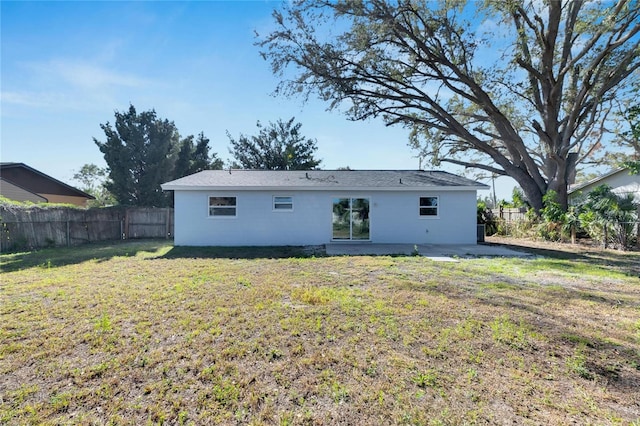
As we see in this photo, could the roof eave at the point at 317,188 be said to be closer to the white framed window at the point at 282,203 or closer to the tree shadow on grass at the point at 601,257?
the white framed window at the point at 282,203

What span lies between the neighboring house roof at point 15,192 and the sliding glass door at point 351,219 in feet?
60.6

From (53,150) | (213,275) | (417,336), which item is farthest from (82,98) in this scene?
(417,336)

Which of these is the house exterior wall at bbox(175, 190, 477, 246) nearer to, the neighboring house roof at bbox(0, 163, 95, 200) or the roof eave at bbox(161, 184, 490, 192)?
the roof eave at bbox(161, 184, 490, 192)

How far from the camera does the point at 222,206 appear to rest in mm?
11797

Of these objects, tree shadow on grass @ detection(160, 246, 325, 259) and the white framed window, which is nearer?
tree shadow on grass @ detection(160, 246, 325, 259)

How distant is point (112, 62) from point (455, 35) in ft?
48.6

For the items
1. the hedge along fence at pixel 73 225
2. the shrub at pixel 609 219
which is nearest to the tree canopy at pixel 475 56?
the shrub at pixel 609 219

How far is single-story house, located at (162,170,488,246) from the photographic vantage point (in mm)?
11680

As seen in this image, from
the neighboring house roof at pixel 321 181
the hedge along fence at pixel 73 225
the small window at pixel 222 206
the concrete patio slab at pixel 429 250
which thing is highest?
the neighboring house roof at pixel 321 181

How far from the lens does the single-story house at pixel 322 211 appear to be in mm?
11680

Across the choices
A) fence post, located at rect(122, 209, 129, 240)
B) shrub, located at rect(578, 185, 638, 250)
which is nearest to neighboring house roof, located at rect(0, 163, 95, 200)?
fence post, located at rect(122, 209, 129, 240)

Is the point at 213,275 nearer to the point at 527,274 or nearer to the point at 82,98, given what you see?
the point at 527,274

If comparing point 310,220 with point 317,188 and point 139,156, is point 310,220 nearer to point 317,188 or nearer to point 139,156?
point 317,188

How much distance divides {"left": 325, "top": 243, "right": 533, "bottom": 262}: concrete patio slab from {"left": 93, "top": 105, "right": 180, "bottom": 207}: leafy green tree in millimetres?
16132
